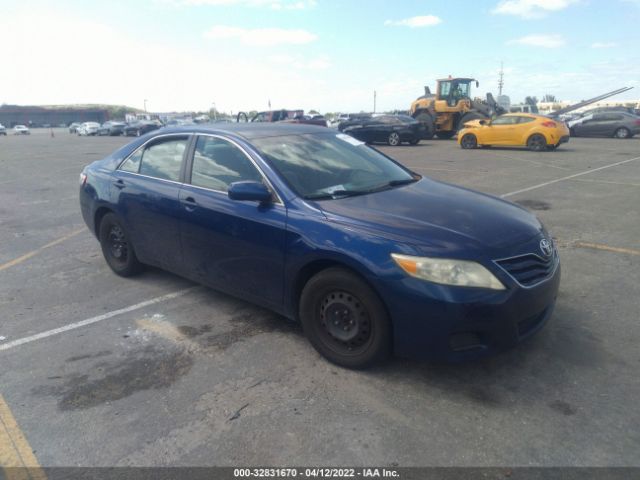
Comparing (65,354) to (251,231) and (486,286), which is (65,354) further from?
Result: (486,286)

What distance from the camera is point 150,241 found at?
4.52 m

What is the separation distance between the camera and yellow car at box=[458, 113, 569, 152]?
1800 centimetres

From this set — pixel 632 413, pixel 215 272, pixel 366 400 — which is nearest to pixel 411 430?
pixel 366 400

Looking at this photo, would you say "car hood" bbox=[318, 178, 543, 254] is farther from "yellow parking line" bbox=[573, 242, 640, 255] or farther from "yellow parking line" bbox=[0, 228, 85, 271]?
"yellow parking line" bbox=[0, 228, 85, 271]

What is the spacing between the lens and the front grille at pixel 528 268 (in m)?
2.93

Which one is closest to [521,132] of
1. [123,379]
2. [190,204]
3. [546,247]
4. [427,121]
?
[427,121]

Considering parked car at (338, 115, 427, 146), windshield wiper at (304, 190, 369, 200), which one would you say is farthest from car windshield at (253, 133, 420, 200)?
parked car at (338, 115, 427, 146)

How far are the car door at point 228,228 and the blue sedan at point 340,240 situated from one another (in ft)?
0.04

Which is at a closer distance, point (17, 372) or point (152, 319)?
point (17, 372)

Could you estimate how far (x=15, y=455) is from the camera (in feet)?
8.32

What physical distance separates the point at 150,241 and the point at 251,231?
145cm

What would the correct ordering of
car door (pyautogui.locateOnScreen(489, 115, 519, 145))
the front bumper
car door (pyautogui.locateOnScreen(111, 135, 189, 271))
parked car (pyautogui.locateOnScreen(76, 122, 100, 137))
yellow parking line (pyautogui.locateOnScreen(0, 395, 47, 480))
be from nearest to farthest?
yellow parking line (pyautogui.locateOnScreen(0, 395, 47, 480)) < the front bumper < car door (pyautogui.locateOnScreen(111, 135, 189, 271)) < car door (pyautogui.locateOnScreen(489, 115, 519, 145)) < parked car (pyautogui.locateOnScreen(76, 122, 100, 137))

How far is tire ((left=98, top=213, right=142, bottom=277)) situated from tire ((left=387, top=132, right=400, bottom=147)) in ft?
62.6

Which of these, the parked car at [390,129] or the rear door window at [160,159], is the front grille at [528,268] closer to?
the rear door window at [160,159]
